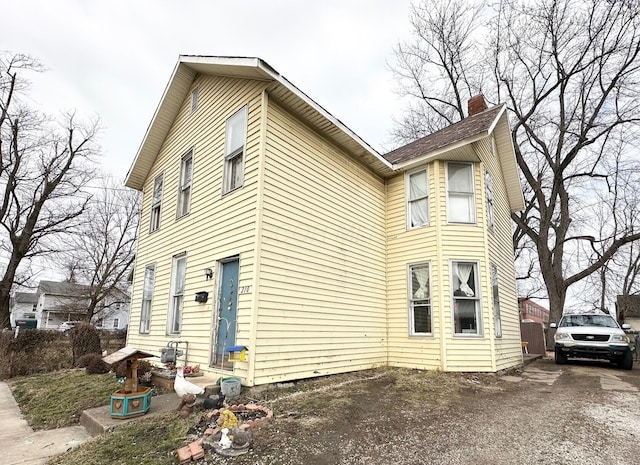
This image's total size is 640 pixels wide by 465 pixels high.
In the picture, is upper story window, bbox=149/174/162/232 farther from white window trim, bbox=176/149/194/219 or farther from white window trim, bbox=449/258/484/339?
white window trim, bbox=449/258/484/339

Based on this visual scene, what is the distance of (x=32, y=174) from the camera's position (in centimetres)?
2012

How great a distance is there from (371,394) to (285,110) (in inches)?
Answer: 219

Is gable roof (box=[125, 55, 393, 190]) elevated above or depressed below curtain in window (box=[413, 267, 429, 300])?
above

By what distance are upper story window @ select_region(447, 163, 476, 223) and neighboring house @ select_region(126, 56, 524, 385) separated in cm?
4

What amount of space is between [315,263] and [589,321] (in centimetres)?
893

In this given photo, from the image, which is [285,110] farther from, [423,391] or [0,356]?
[0,356]

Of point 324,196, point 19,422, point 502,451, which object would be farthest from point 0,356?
point 502,451

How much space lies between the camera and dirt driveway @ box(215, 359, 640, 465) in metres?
3.64

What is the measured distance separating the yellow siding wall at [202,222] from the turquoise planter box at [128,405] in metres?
1.45

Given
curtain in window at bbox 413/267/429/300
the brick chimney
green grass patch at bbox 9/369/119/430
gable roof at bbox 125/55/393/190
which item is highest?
the brick chimney

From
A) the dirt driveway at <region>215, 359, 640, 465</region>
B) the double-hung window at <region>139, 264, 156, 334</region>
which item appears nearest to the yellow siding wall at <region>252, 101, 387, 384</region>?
the dirt driveway at <region>215, 359, 640, 465</region>

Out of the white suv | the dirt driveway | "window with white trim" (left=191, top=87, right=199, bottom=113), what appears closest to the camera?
the dirt driveway

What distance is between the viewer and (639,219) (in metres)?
21.1

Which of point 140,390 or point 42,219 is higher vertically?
point 42,219
